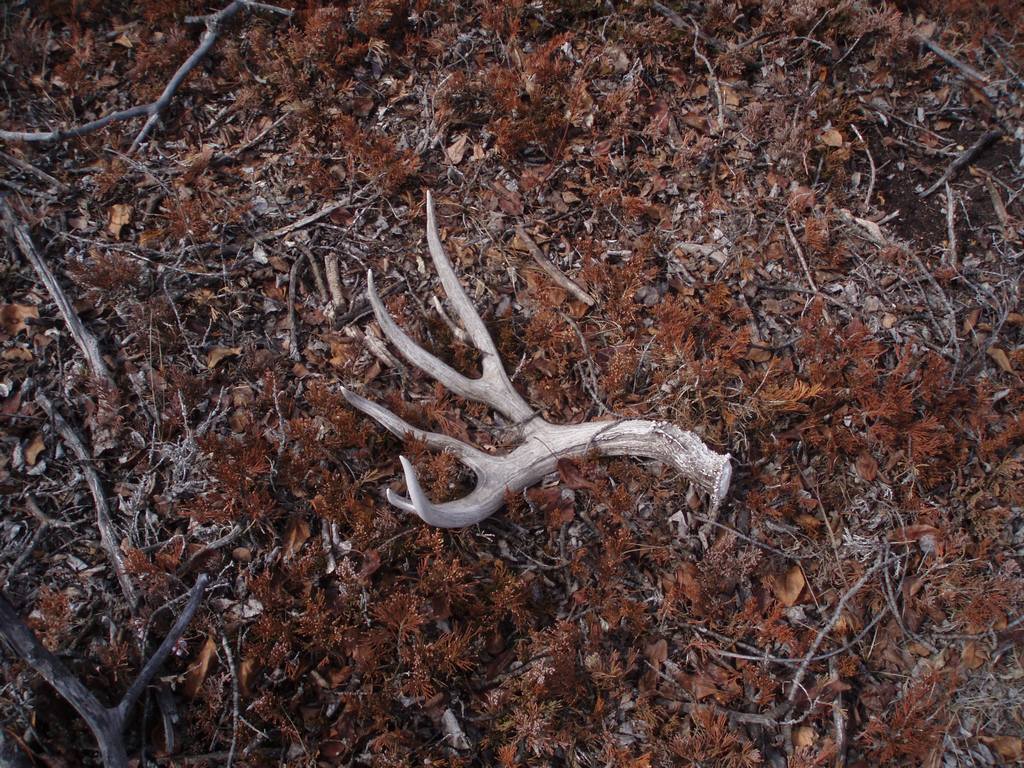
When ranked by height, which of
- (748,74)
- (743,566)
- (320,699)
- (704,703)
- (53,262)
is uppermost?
(53,262)

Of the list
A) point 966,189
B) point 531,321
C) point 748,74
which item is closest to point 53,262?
point 531,321

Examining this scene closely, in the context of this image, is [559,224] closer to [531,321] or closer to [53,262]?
[531,321]

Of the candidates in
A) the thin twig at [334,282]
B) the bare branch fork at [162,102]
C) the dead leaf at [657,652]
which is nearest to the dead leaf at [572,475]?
the dead leaf at [657,652]

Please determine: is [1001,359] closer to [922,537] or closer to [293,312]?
[922,537]

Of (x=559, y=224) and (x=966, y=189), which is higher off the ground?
(x=559, y=224)

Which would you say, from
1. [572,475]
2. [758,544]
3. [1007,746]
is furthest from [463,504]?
[1007,746]
